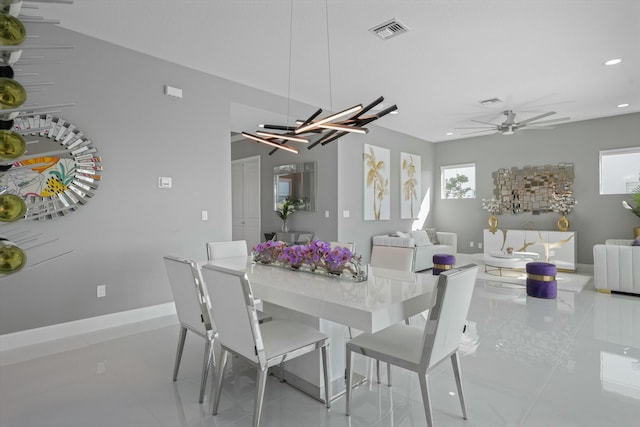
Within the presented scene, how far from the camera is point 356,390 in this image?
2361 mm

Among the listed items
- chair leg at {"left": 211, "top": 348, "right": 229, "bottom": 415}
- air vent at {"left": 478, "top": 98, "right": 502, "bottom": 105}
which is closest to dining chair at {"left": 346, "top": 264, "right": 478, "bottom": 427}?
chair leg at {"left": 211, "top": 348, "right": 229, "bottom": 415}

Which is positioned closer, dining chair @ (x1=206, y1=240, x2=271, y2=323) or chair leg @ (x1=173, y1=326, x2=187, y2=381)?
chair leg @ (x1=173, y1=326, x2=187, y2=381)

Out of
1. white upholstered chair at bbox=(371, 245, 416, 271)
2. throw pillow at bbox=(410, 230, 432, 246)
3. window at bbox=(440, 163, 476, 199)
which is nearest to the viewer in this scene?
white upholstered chair at bbox=(371, 245, 416, 271)

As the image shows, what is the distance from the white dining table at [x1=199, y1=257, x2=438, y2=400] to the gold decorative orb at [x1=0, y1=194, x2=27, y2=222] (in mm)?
1344

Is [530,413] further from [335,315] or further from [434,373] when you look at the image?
[335,315]

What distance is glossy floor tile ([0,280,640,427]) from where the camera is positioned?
6.78 ft

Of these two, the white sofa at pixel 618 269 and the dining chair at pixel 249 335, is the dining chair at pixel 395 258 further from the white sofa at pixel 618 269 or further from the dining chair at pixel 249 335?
the white sofa at pixel 618 269

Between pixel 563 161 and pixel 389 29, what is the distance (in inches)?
214

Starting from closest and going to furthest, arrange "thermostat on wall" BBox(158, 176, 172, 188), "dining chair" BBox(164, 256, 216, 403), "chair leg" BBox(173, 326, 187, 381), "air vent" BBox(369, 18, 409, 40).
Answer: "dining chair" BBox(164, 256, 216, 403) < "chair leg" BBox(173, 326, 187, 381) < "air vent" BBox(369, 18, 409, 40) < "thermostat on wall" BBox(158, 176, 172, 188)

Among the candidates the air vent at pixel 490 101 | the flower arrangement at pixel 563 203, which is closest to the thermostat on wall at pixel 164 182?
the air vent at pixel 490 101

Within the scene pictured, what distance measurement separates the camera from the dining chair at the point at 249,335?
1786 millimetres

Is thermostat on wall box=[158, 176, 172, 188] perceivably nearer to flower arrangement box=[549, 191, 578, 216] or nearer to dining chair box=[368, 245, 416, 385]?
dining chair box=[368, 245, 416, 385]

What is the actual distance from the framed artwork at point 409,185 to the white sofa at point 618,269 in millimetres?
3474

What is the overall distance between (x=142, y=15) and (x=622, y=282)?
6211mm
